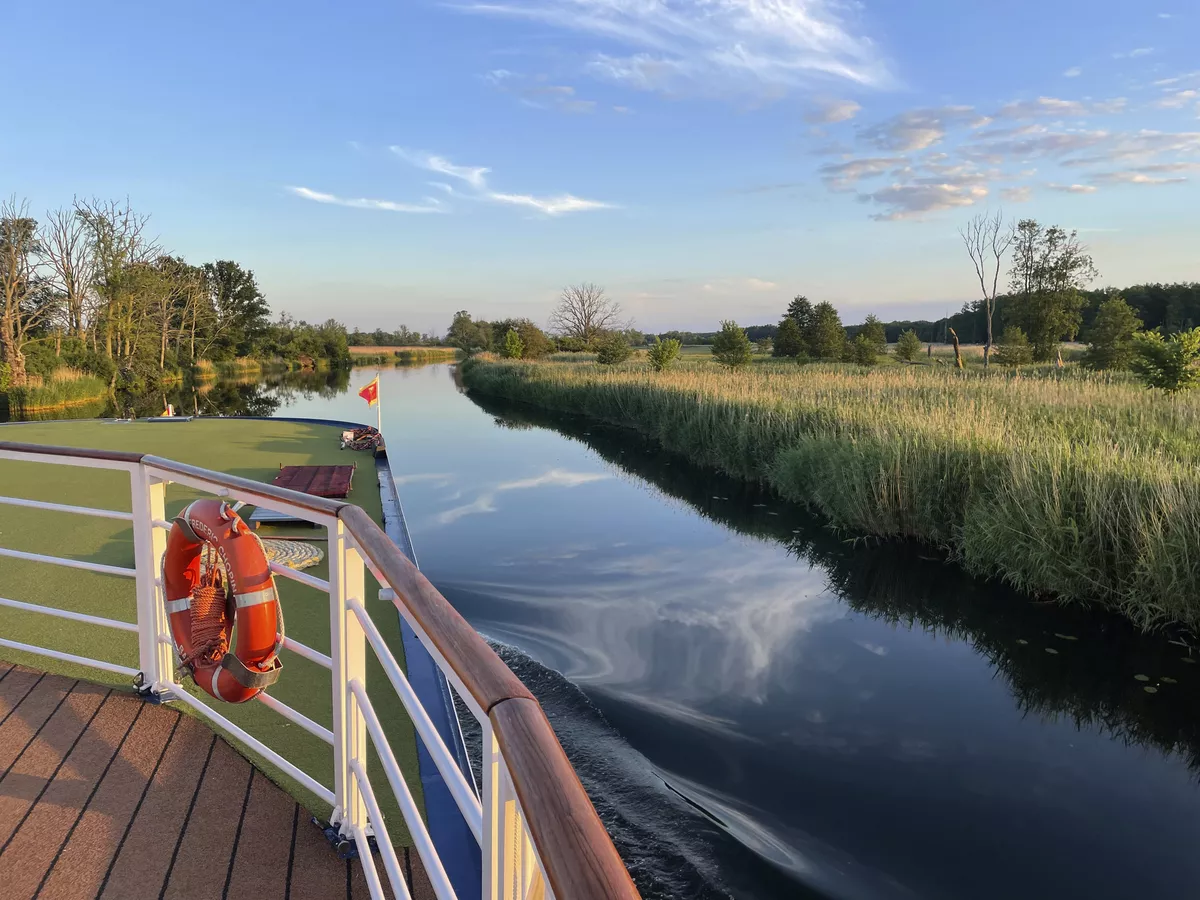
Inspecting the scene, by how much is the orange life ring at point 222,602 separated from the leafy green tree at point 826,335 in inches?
1448

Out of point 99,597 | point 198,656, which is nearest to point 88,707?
point 198,656

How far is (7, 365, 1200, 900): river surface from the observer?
3.51 m

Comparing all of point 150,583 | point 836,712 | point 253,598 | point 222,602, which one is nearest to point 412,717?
point 253,598

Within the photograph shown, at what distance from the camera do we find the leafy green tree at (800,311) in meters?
41.2

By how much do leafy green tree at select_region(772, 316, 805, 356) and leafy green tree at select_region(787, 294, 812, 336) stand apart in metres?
0.94

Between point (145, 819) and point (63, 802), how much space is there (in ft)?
1.00

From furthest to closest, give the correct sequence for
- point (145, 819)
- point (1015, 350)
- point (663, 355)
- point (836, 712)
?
point (663, 355) → point (1015, 350) → point (836, 712) → point (145, 819)

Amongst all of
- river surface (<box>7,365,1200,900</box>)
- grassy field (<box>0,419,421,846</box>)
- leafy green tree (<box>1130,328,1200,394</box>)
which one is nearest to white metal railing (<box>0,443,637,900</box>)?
grassy field (<box>0,419,421,846</box>)

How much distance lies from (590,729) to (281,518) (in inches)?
137

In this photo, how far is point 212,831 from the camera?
7.02 ft

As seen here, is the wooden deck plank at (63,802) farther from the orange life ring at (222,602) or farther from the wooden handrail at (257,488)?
the wooden handrail at (257,488)

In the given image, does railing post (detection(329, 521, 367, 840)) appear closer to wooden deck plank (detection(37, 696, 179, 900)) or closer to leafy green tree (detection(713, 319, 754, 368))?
wooden deck plank (detection(37, 696, 179, 900))

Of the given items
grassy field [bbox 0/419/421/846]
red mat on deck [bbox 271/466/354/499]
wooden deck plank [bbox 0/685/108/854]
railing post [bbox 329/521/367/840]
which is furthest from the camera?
red mat on deck [bbox 271/466/354/499]

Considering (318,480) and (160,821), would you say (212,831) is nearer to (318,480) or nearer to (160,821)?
(160,821)
